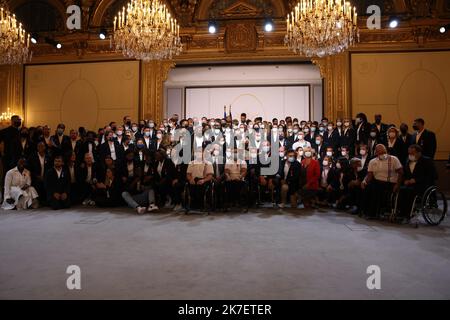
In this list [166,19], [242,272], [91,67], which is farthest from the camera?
[91,67]

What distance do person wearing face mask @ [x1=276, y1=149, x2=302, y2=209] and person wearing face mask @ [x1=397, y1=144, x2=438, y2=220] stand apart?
221cm

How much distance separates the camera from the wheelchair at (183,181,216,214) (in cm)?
692

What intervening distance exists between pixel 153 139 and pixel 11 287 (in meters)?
6.35

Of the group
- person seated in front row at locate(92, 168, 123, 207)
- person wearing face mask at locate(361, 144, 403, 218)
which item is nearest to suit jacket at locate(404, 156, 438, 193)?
person wearing face mask at locate(361, 144, 403, 218)

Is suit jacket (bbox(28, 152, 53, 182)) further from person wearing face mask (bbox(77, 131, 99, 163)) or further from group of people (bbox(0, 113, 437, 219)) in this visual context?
person wearing face mask (bbox(77, 131, 99, 163))

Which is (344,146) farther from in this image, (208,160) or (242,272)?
(242,272)

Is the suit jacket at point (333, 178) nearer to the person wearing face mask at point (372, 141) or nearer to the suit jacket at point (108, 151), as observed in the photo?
the person wearing face mask at point (372, 141)

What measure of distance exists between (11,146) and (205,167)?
4766 millimetres

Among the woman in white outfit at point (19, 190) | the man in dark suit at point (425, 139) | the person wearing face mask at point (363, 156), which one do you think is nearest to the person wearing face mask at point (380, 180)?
the person wearing face mask at point (363, 156)

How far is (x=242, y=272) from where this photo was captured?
3398mm

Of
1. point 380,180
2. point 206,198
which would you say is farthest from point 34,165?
point 380,180

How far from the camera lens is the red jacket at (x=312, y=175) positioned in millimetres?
7527

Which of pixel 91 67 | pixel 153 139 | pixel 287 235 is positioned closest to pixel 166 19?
pixel 153 139

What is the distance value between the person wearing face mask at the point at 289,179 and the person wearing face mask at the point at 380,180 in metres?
1.62
